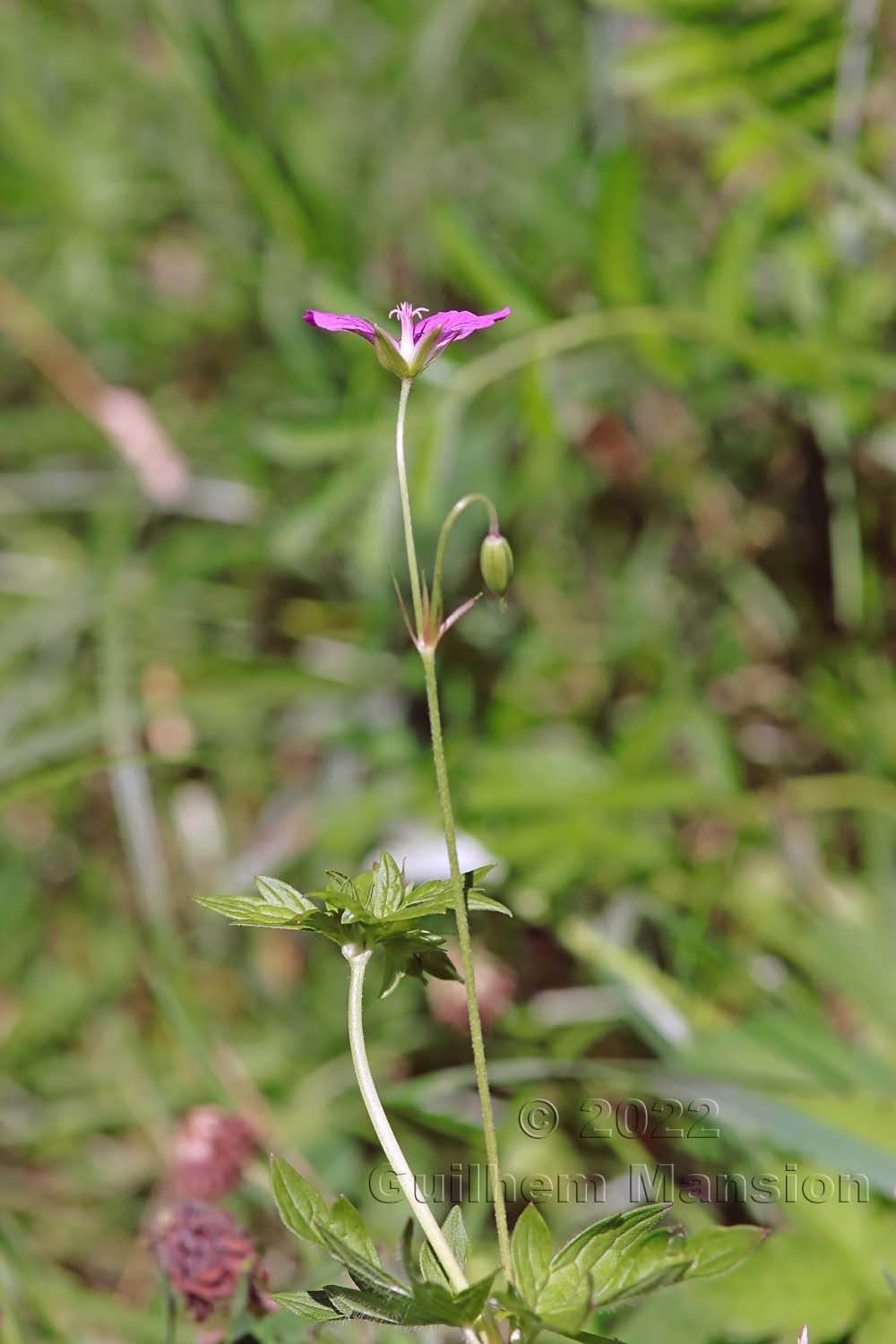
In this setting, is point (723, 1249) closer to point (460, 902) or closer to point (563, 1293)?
point (563, 1293)

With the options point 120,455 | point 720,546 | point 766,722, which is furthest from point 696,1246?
point 120,455

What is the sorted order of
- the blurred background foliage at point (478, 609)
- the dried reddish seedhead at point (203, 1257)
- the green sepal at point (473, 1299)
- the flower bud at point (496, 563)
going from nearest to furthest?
the green sepal at point (473, 1299)
the flower bud at point (496, 563)
the dried reddish seedhead at point (203, 1257)
the blurred background foliage at point (478, 609)

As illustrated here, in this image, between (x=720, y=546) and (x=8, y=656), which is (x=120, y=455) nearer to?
(x=8, y=656)

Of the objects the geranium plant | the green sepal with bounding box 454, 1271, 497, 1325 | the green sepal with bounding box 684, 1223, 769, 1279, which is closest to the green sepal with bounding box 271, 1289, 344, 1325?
the geranium plant

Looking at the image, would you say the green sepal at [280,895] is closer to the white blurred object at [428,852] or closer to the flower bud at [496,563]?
the flower bud at [496,563]

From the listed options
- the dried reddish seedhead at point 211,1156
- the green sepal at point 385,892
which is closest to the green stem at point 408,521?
the green sepal at point 385,892

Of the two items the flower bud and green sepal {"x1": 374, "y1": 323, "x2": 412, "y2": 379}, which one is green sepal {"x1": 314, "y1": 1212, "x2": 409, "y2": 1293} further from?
green sepal {"x1": 374, "y1": 323, "x2": 412, "y2": 379}
